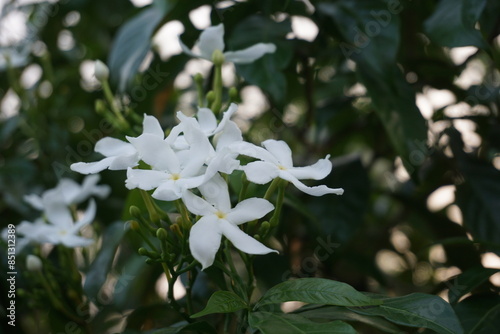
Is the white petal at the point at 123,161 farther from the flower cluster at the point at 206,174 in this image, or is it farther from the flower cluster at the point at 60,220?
the flower cluster at the point at 60,220

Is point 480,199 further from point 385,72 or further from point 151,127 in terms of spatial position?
point 151,127

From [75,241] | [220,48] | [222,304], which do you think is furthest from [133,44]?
[222,304]

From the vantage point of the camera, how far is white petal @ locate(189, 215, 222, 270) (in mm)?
517

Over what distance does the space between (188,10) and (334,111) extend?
0.32m

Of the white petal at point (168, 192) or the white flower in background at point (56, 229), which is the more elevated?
the white petal at point (168, 192)

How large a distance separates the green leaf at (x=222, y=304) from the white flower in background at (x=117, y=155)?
6.3 inches

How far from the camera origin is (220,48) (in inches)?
29.8

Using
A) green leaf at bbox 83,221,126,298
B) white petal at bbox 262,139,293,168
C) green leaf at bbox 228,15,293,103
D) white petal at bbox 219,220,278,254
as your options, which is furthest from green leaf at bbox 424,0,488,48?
green leaf at bbox 83,221,126,298

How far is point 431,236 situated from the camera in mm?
1206

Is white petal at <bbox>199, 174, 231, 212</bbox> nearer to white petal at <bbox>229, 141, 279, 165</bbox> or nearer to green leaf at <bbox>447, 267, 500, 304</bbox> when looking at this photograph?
white petal at <bbox>229, 141, 279, 165</bbox>

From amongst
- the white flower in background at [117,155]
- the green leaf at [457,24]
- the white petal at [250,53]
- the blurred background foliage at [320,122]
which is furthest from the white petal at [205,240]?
the green leaf at [457,24]

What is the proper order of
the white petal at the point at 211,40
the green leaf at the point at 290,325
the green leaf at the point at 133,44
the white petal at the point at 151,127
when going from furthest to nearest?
the green leaf at the point at 133,44 → the white petal at the point at 211,40 → the white petal at the point at 151,127 → the green leaf at the point at 290,325

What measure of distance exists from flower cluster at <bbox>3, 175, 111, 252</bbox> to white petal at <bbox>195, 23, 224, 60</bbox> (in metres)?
0.31

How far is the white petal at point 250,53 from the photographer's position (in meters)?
0.76
